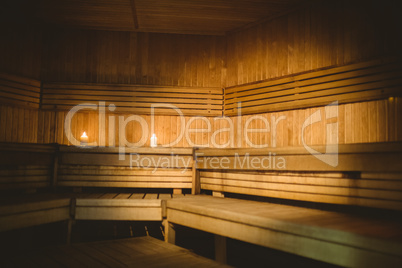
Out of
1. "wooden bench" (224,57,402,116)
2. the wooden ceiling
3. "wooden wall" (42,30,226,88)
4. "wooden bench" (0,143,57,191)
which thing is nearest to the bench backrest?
"wooden bench" (224,57,402,116)

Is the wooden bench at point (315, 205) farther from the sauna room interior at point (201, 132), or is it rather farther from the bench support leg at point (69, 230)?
the bench support leg at point (69, 230)

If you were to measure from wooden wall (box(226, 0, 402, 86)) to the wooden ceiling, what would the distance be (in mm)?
289

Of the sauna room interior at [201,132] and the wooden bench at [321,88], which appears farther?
the wooden bench at [321,88]

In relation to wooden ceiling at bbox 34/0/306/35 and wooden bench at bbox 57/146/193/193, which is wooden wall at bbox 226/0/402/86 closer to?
wooden ceiling at bbox 34/0/306/35

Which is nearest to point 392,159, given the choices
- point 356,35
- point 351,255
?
point 351,255

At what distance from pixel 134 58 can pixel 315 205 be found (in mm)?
4193

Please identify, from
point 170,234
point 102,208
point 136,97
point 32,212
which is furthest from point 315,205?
point 136,97

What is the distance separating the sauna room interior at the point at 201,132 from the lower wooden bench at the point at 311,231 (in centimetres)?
1

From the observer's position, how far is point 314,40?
5.06 meters

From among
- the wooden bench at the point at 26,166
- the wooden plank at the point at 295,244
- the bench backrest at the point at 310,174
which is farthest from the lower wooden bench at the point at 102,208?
the bench backrest at the point at 310,174

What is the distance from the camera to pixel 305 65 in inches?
204

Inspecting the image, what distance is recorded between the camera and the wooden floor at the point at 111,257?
112 inches

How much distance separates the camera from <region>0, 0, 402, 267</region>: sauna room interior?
2.97m

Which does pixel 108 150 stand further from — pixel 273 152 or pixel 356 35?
pixel 356 35
